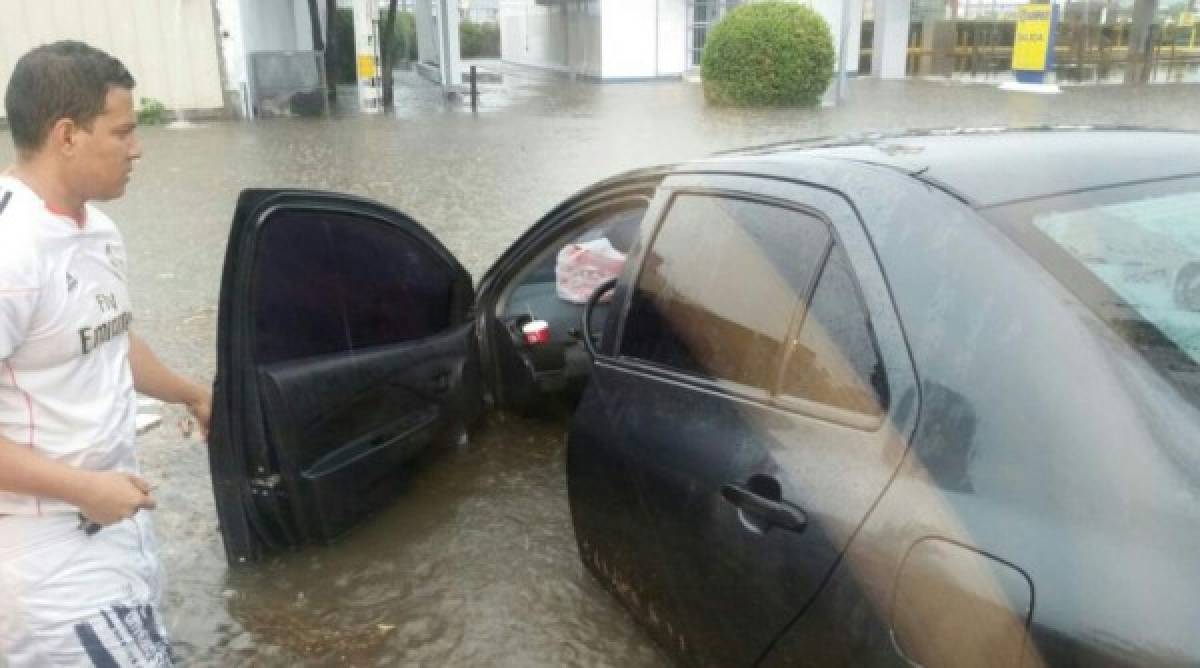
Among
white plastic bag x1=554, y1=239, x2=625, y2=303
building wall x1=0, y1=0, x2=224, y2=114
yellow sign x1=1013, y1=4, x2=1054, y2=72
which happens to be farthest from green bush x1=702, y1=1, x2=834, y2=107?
white plastic bag x1=554, y1=239, x2=625, y2=303

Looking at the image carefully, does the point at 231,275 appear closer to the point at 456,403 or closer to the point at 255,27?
the point at 456,403

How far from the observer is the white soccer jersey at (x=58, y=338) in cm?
179

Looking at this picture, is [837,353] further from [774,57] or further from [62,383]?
[774,57]

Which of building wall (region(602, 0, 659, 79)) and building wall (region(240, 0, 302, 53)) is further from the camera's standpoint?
building wall (region(602, 0, 659, 79))

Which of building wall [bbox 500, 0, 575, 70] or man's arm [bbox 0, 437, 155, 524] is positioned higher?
building wall [bbox 500, 0, 575, 70]

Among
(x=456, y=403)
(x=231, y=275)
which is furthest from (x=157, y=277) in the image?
(x=231, y=275)

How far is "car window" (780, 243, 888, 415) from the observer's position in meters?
1.83

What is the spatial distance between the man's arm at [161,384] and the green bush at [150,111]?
16738 millimetres

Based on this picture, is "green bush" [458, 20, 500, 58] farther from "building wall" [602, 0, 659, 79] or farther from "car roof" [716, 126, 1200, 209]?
"car roof" [716, 126, 1200, 209]

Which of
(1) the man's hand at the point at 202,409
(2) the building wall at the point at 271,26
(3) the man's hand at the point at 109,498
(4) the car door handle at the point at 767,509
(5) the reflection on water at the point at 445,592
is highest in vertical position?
(2) the building wall at the point at 271,26

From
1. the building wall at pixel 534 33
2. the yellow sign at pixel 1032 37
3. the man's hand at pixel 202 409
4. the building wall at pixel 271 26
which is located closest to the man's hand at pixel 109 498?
the man's hand at pixel 202 409

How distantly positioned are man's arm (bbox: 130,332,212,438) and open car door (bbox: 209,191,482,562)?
89mm

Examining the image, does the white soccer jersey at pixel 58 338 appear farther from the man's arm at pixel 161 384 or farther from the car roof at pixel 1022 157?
the car roof at pixel 1022 157

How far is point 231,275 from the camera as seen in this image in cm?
277
